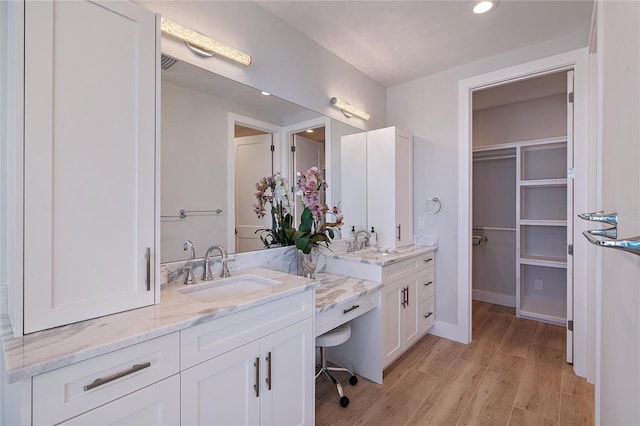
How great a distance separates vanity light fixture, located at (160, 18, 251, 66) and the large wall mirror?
0.35ft

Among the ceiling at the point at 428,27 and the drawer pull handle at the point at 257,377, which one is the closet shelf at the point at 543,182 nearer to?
the ceiling at the point at 428,27

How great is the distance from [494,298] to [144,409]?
4224 mm

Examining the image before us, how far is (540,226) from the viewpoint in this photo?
3668 millimetres

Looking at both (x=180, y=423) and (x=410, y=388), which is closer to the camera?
(x=180, y=423)

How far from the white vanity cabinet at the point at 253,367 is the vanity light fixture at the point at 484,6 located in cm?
219

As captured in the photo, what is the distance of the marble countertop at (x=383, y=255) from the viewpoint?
2224mm

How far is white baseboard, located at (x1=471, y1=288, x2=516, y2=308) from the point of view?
3.86 meters

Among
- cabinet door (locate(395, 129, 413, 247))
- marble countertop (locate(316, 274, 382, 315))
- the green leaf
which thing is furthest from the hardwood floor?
the green leaf

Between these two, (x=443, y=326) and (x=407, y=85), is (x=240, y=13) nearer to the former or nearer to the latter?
(x=407, y=85)

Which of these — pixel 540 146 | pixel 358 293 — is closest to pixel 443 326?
pixel 358 293

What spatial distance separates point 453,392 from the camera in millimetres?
2074

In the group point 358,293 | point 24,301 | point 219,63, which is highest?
point 219,63

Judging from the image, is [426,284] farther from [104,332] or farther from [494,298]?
[104,332]

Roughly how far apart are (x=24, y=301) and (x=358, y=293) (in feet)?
5.13
